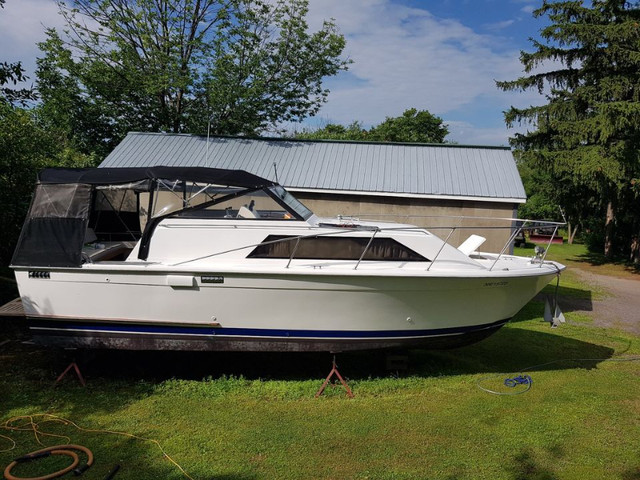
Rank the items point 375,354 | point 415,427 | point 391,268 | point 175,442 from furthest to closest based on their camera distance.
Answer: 1. point 375,354
2. point 391,268
3. point 415,427
4. point 175,442

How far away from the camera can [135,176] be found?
→ 5.34 m

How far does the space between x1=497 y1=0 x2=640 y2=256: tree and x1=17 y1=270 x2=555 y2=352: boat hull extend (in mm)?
12422

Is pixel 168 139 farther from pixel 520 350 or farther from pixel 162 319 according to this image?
pixel 520 350

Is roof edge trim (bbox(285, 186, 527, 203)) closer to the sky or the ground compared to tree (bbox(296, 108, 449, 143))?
closer to the ground

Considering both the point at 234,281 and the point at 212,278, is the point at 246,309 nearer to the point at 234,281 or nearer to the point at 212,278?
the point at 234,281

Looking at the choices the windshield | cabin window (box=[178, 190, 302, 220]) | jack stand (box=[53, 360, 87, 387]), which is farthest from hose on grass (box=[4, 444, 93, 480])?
the windshield

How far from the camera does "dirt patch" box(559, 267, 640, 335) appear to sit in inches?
355

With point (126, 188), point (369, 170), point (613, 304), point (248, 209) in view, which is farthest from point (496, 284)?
point (613, 304)

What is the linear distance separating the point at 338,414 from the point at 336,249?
1832 millimetres

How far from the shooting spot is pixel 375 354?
6.41 m

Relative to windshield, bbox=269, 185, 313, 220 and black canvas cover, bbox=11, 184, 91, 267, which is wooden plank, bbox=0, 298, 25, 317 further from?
windshield, bbox=269, 185, 313, 220

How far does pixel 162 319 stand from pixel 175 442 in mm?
1466

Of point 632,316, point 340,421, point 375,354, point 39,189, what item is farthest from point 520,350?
point 39,189

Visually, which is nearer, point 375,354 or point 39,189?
point 39,189
